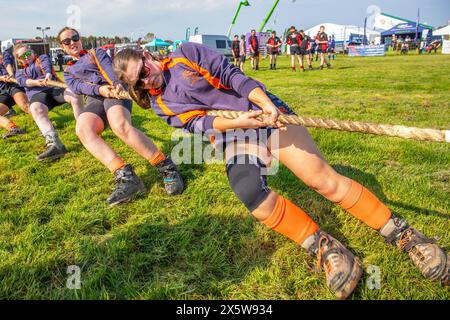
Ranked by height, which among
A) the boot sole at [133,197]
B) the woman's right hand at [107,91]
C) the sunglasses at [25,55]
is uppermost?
the sunglasses at [25,55]

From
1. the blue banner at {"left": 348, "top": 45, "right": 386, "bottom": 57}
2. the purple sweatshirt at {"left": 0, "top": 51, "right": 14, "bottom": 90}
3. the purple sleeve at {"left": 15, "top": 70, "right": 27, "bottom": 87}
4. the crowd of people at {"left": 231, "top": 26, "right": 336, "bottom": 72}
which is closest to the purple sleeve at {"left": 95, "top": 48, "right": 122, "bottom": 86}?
the purple sleeve at {"left": 15, "top": 70, "right": 27, "bottom": 87}

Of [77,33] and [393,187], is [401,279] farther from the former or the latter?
[77,33]

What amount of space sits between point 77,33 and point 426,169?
4.17 metres

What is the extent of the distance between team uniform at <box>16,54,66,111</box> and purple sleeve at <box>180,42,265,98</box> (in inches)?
152

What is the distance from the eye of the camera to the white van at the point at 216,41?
1282 inches

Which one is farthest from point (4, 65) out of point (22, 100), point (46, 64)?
point (46, 64)

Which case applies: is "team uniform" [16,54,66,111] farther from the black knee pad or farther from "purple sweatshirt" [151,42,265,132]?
the black knee pad

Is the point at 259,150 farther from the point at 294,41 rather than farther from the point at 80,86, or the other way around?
the point at 294,41

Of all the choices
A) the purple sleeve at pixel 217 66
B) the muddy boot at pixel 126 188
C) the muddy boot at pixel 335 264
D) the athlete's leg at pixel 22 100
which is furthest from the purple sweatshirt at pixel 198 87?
the athlete's leg at pixel 22 100

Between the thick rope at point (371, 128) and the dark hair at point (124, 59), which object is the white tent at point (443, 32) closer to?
the thick rope at point (371, 128)

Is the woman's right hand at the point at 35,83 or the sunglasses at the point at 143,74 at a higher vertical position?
the sunglasses at the point at 143,74

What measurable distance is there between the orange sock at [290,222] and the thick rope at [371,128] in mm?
525

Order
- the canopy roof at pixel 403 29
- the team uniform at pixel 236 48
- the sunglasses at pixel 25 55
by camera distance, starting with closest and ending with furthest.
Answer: the sunglasses at pixel 25 55 → the team uniform at pixel 236 48 → the canopy roof at pixel 403 29

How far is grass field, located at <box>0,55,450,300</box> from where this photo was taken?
2.06 metres
